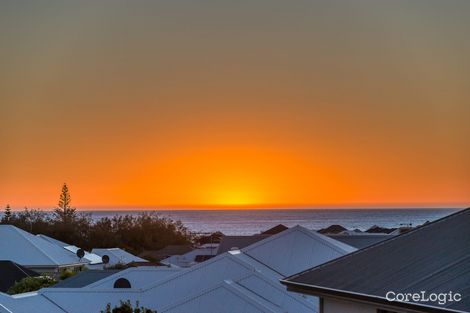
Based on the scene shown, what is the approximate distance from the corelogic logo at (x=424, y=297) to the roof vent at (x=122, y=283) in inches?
820

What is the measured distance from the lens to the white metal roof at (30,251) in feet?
171

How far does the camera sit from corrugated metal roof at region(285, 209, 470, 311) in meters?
11.8

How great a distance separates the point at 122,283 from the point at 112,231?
239ft

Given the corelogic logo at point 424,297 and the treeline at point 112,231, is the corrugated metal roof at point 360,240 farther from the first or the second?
the treeline at point 112,231

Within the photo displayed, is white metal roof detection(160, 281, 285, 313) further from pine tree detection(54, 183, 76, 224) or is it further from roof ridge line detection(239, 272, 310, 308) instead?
pine tree detection(54, 183, 76, 224)

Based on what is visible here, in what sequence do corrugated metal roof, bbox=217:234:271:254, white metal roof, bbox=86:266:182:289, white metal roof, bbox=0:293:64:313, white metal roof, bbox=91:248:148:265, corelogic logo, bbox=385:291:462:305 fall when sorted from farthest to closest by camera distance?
1. white metal roof, bbox=91:248:148:265
2. corrugated metal roof, bbox=217:234:271:254
3. white metal roof, bbox=86:266:182:289
4. white metal roof, bbox=0:293:64:313
5. corelogic logo, bbox=385:291:462:305

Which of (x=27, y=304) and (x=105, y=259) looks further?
(x=105, y=259)

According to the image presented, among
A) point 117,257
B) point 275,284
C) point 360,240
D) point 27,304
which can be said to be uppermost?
point 360,240

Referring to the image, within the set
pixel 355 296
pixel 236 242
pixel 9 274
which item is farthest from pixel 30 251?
pixel 355 296

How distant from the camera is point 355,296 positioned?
42.3 feet

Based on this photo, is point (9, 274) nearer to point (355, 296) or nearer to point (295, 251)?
point (295, 251)

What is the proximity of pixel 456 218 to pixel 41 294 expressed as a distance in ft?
61.2

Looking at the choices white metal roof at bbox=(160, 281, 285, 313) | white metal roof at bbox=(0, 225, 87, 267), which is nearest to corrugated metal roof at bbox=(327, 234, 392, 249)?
white metal roof at bbox=(160, 281, 285, 313)

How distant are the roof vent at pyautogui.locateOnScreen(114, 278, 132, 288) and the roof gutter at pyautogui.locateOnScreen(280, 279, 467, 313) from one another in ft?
57.9
